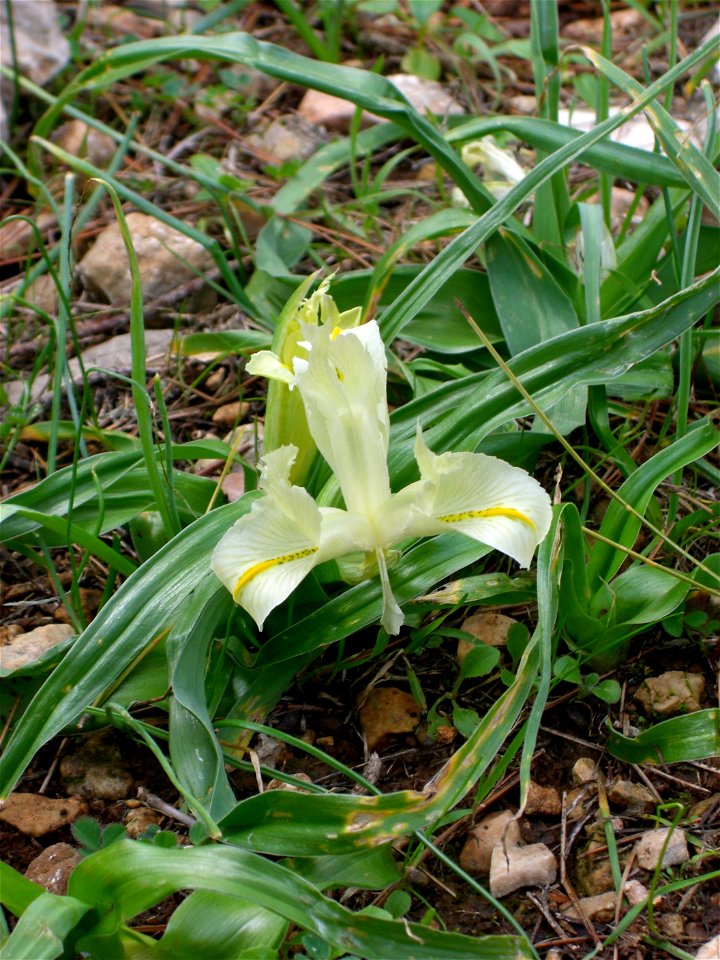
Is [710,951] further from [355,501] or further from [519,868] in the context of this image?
[355,501]

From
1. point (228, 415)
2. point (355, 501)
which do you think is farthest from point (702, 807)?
point (228, 415)

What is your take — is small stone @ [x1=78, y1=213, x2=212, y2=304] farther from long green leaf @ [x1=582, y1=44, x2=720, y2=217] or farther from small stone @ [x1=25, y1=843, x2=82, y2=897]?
small stone @ [x1=25, y1=843, x2=82, y2=897]

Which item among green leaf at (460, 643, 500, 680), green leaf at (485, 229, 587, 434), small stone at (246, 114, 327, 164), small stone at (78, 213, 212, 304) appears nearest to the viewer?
green leaf at (460, 643, 500, 680)

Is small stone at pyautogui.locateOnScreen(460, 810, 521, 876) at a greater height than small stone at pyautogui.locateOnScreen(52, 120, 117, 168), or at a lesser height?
lesser

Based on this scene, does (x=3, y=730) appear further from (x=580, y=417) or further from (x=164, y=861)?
(x=580, y=417)

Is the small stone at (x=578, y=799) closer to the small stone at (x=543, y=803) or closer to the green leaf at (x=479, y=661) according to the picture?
the small stone at (x=543, y=803)

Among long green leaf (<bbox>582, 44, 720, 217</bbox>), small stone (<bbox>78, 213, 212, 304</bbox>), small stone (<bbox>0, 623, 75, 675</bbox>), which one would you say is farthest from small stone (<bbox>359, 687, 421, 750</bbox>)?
small stone (<bbox>78, 213, 212, 304</bbox>)
